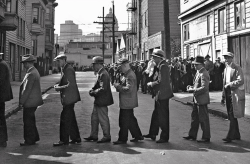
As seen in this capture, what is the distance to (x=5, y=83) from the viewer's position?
6480mm

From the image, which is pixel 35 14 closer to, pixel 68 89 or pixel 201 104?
pixel 68 89

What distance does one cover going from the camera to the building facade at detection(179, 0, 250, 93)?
57.2ft

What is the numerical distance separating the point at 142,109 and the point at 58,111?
Answer: 3106 millimetres

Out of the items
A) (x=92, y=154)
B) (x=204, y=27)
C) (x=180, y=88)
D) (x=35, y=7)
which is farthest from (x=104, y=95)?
(x=35, y=7)

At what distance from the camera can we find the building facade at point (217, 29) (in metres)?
17.4

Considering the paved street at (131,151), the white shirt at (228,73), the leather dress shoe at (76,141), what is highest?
the white shirt at (228,73)

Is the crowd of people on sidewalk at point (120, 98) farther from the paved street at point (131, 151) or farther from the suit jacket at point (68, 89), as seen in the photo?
the paved street at point (131, 151)

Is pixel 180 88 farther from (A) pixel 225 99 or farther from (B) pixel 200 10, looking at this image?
(A) pixel 225 99

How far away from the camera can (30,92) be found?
21.5ft

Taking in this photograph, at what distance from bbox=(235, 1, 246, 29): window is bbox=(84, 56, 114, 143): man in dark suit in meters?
12.9

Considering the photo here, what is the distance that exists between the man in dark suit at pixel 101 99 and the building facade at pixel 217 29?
12396 millimetres

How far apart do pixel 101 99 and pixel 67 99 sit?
0.70m

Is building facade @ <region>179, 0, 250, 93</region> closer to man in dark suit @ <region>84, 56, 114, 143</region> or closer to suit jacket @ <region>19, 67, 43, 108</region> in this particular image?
man in dark suit @ <region>84, 56, 114, 143</region>

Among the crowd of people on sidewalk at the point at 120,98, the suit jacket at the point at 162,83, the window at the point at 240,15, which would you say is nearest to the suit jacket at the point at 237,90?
the crowd of people on sidewalk at the point at 120,98
